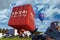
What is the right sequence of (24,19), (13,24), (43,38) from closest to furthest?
(43,38) → (24,19) → (13,24)

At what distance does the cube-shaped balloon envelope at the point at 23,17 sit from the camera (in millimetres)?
7656

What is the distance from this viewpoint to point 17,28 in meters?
8.32

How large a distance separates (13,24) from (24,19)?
77 centimetres

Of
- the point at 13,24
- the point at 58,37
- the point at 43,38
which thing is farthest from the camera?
the point at 13,24

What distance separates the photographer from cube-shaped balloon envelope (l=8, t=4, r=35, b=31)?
301 inches

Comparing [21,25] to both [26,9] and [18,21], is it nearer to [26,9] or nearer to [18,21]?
[18,21]

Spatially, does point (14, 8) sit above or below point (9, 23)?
above

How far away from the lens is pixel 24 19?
773 centimetres

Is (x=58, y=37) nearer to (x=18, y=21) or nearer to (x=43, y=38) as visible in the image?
(x=43, y=38)

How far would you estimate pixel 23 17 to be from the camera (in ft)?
25.2

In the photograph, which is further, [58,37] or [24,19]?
[24,19]

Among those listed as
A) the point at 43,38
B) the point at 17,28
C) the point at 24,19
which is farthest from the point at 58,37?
the point at 17,28

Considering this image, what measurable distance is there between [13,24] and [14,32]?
0.53 m

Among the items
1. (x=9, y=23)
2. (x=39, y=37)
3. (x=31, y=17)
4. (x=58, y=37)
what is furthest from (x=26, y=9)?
(x=58, y=37)
